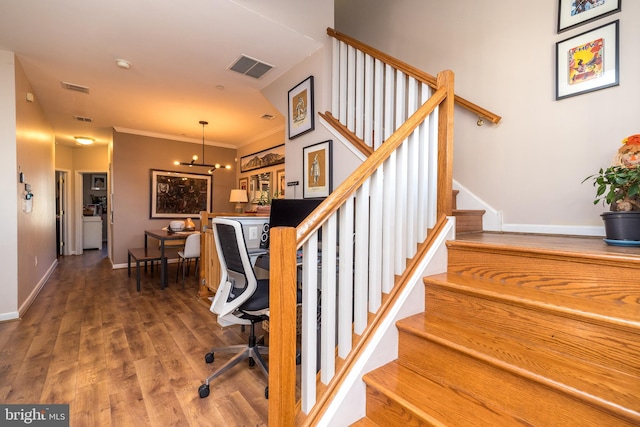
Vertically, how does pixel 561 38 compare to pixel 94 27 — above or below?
below

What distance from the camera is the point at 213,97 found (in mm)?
4027

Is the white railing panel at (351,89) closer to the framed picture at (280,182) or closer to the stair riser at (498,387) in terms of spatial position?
the stair riser at (498,387)

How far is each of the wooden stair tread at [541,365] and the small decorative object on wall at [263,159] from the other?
4603mm

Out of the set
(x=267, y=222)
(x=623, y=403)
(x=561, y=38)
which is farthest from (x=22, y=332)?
(x=561, y=38)

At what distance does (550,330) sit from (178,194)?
21.7ft

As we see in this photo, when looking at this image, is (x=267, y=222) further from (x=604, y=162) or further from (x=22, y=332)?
(x=604, y=162)

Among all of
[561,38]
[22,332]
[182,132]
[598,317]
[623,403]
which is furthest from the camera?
[182,132]

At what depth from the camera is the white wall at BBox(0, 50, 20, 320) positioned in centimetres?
284

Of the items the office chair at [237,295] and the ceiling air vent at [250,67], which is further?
the ceiling air vent at [250,67]

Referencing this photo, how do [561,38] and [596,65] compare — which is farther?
[561,38]

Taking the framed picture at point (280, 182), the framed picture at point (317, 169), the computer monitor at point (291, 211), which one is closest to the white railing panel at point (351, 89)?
the framed picture at point (317, 169)

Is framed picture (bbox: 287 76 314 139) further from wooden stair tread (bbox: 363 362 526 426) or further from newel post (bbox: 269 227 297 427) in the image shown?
wooden stair tread (bbox: 363 362 526 426)

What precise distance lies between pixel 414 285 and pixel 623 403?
78cm

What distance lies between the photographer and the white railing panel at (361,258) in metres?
1.32
